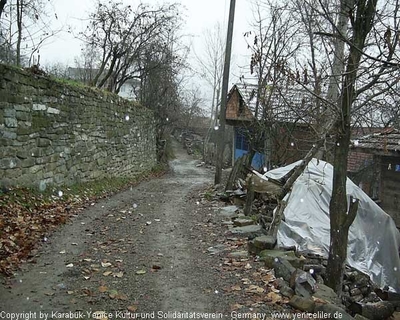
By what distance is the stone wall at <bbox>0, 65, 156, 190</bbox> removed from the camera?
6492mm

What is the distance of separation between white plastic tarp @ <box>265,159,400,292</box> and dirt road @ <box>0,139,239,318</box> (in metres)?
1.50

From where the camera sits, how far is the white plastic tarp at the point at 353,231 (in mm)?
6348

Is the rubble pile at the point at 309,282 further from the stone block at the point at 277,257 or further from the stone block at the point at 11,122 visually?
the stone block at the point at 11,122

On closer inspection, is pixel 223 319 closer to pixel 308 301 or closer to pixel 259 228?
pixel 308 301

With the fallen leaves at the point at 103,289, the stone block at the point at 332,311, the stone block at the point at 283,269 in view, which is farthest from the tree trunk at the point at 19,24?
the stone block at the point at 332,311

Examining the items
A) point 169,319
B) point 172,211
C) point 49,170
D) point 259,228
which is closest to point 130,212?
point 172,211

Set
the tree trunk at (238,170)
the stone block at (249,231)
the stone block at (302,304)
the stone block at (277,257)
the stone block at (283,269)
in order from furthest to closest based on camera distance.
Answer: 1. the tree trunk at (238,170)
2. the stone block at (249,231)
3. the stone block at (277,257)
4. the stone block at (283,269)
5. the stone block at (302,304)

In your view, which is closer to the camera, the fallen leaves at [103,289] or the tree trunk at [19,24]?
the fallen leaves at [103,289]

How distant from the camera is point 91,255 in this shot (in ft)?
16.1

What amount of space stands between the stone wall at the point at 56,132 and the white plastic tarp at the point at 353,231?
15.4 ft

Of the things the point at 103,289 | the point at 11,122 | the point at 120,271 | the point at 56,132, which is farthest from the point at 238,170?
the point at 103,289

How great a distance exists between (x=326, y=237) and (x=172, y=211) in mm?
3316

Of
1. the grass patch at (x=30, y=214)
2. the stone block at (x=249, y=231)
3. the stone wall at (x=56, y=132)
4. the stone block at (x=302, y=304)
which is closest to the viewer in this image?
the stone block at (x=302, y=304)

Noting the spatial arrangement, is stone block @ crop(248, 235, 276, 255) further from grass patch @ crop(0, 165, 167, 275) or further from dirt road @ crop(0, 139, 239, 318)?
grass patch @ crop(0, 165, 167, 275)
